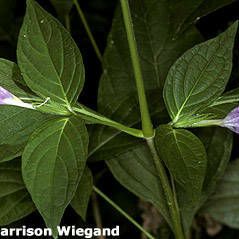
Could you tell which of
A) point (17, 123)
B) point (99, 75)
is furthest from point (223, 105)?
point (99, 75)

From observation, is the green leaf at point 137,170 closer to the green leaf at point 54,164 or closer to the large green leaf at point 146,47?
the large green leaf at point 146,47

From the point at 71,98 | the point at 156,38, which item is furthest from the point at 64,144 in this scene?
the point at 156,38

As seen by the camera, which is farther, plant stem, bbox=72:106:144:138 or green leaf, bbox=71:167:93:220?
green leaf, bbox=71:167:93:220

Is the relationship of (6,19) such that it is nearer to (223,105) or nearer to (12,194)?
(12,194)

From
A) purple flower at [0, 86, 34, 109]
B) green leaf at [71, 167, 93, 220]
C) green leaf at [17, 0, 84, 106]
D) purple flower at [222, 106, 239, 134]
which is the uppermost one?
green leaf at [17, 0, 84, 106]

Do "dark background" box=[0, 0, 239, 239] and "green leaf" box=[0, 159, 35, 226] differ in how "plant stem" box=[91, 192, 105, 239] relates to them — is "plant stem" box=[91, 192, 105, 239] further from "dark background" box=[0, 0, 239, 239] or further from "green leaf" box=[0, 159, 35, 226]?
"green leaf" box=[0, 159, 35, 226]

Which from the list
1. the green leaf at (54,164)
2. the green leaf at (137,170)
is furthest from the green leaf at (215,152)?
the green leaf at (54,164)

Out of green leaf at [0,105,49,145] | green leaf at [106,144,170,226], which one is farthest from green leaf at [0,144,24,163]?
green leaf at [106,144,170,226]
